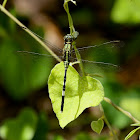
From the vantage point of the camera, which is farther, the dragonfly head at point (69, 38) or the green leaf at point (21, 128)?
the green leaf at point (21, 128)

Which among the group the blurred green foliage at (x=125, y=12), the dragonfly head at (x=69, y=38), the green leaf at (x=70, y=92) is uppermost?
the blurred green foliage at (x=125, y=12)

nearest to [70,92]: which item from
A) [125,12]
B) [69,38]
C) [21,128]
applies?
[69,38]

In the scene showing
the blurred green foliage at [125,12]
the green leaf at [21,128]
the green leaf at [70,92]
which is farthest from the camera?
the blurred green foliage at [125,12]

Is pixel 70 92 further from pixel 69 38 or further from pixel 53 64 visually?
pixel 53 64

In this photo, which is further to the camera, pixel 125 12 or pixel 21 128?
pixel 125 12

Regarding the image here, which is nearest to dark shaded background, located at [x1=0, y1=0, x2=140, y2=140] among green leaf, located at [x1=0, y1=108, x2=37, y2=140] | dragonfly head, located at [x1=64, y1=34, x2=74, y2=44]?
green leaf, located at [x1=0, y1=108, x2=37, y2=140]

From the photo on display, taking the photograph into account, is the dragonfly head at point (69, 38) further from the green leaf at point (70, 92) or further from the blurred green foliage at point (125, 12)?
the blurred green foliage at point (125, 12)

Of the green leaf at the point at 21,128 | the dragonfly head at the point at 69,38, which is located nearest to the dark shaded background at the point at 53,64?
the green leaf at the point at 21,128
